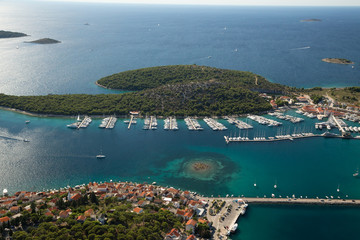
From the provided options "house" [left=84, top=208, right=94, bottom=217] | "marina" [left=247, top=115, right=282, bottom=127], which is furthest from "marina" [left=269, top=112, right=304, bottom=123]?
"house" [left=84, top=208, right=94, bottom=217]

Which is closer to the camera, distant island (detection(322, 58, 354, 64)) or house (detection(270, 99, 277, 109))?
house (detection(270, 99, 277, 109))

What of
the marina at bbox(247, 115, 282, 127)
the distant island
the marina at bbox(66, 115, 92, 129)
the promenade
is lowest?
the promenade

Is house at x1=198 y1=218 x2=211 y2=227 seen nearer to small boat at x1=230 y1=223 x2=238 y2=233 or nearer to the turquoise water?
small boat at x1=230 y1=223 x2=238 y2=233

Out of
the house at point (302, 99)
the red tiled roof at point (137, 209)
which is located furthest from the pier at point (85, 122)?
the house at point (302, 99)

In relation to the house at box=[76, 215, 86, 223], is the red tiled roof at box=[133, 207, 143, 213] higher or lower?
lower

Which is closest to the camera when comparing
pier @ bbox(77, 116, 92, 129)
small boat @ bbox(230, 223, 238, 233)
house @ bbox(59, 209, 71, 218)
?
house @ bbox(59, 209, 71, 218)

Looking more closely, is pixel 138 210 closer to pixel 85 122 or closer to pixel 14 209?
pixel 14 209

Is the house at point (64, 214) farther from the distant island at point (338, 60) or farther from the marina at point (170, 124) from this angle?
the distant island at point (338, 60)

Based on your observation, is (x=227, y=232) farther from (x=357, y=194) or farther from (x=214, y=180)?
(x=357, y=194)
